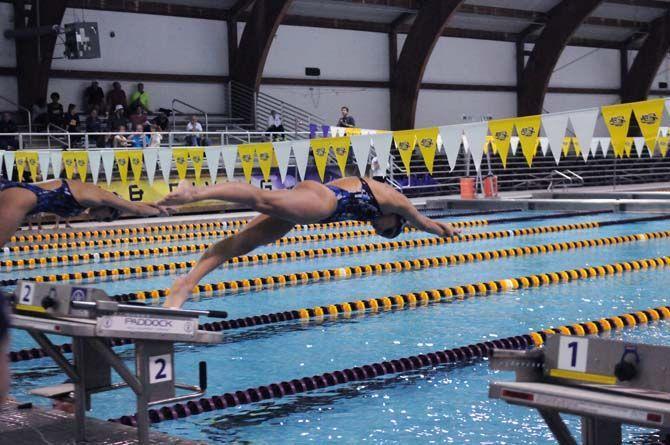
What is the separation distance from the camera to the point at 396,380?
558 centimetres

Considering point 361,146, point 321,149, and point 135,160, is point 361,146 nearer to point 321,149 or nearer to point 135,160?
point 321,149

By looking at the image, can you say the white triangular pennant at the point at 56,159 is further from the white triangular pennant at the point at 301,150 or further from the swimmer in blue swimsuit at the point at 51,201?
the swimmer in blue swimsuit at the point at 51,201

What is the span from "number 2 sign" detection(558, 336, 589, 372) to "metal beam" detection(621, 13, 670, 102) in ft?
92.1

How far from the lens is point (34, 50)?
18359mm

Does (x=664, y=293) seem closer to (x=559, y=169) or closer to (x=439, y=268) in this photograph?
(x=439, y=268)

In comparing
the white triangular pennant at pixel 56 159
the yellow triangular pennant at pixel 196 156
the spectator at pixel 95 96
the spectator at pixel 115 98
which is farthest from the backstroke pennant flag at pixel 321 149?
the spectator at pixel 95 96

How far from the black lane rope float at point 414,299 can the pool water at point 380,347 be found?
11 cm

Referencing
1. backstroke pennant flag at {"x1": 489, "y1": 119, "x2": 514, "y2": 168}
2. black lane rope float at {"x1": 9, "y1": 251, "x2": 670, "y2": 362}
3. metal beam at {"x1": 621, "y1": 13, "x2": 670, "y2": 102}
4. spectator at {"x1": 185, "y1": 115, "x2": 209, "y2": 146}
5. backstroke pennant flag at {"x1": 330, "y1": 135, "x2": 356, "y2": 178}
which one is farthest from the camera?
metal beam at {"x1": 621, "y1": 13, "x2": 670, "y2": 102}

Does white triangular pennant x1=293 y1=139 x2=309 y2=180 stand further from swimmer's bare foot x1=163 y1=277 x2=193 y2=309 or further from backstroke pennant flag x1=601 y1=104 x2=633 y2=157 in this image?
swimmer's bare foot x1=163 y1=277 x2=193 y2=309

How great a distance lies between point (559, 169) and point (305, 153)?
1517cm

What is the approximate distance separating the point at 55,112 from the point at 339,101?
323 inches

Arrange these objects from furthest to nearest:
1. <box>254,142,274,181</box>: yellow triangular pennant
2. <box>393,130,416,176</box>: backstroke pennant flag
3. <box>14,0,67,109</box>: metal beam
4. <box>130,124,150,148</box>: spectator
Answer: <box>14,0,67,109</box>: metal beam < <box>130,124,150,148</box>: spectator < <box>254,142,274,181</box>: yellow triangular pennant < <box>393,130,416,176</box>: backstroke pennant flag

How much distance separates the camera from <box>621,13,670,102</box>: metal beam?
28.8 m

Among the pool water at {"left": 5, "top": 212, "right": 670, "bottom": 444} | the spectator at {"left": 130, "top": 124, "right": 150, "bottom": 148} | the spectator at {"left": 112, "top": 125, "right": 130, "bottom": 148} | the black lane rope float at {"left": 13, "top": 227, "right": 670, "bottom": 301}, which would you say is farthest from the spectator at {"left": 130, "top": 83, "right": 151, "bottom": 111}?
the black lane rope float at {"left": 13, "top": 227, "right": 670, "bottom": 301}
